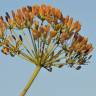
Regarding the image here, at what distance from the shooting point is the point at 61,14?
2025cm

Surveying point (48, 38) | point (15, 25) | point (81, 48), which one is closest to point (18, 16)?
point (15, 25)

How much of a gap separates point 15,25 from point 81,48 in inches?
135

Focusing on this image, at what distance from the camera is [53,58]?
18.8 m

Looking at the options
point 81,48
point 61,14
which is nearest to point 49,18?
point 61,14

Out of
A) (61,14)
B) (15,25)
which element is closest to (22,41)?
(15,25)

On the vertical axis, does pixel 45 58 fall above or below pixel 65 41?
below

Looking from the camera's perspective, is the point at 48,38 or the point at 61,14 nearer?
the point at 48,38

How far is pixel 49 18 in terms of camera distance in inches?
778

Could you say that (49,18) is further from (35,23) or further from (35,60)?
(35,60)

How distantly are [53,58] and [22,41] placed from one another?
1.93 metres

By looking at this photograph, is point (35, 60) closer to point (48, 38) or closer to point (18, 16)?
point (48, 38)

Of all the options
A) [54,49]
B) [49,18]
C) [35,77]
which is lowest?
[35,77]

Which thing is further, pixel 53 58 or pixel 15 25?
pixel 15 25

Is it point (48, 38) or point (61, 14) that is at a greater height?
point (61, 14)
